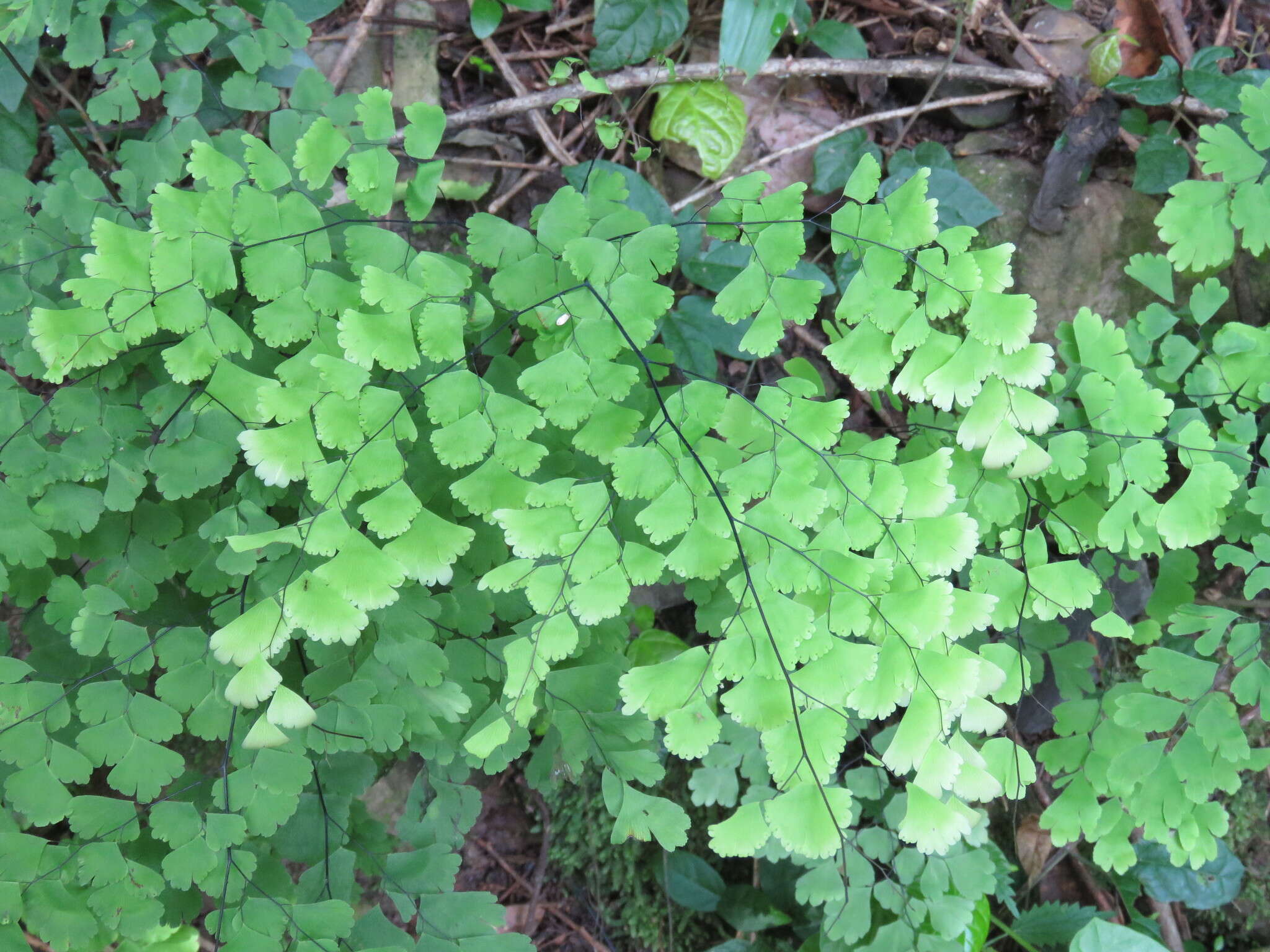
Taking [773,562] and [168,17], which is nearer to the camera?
[773,562]

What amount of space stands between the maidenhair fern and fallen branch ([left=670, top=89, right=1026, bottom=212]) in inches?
24.6

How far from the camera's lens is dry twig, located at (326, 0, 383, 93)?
79.4 inches

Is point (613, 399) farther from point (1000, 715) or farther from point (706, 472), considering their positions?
point (1000, 715)

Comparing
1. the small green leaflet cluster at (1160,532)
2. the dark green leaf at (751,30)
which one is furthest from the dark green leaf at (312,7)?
the small green leaflet cluster at (1160,532)

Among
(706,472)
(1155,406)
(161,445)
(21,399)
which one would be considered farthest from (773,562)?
(21,399)

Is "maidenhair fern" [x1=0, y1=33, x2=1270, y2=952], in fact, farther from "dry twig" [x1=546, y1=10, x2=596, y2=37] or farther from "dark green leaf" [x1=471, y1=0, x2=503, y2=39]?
"dry twig" [x1=546, y1=10, x2=596, y2=37]

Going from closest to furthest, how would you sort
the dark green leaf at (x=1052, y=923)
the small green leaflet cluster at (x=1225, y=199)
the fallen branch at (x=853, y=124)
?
the small green leaflet cluster at (x=1225, y=199) < the dark green leaf at (x=1052, y=923) < the fallen branch at (x=853, y=124)

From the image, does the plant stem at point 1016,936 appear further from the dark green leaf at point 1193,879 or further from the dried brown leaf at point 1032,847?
the dark green leaf at point 1193,879

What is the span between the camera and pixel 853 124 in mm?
2100

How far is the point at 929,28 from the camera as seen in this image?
2.19 meters

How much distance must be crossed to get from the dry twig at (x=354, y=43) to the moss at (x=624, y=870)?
6.01 ft

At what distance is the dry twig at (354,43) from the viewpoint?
202 cm

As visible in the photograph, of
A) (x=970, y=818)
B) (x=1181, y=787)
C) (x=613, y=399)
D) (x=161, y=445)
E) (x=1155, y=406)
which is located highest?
(x=613, y=399)

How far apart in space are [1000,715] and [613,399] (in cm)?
77
